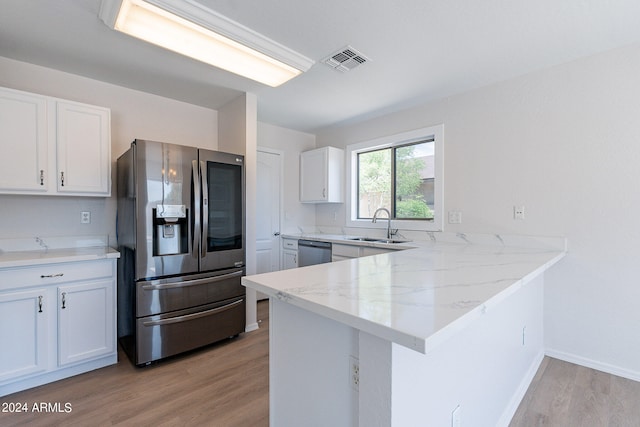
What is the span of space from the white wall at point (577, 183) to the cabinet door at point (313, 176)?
5.94 ft

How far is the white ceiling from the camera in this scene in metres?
1.69

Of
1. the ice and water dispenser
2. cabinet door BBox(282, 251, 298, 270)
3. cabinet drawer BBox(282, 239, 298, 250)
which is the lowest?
cabinet door BBox(282, 251, 298, 270)

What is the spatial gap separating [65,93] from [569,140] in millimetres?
4197

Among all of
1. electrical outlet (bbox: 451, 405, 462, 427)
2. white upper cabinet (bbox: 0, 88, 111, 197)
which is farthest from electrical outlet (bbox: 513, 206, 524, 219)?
white upper cabinet (bbox: 0, 88, 111, 197)

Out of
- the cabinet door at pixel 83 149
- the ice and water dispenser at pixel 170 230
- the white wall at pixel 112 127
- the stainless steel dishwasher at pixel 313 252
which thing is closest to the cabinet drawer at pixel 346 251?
the stainless steel dishwasher at pixel 313 252

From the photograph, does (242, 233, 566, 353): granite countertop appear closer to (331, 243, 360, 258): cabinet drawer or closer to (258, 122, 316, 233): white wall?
(331, 243, 360, 258): cabinet drawer

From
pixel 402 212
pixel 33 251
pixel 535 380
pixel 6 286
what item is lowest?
pixel 535 380

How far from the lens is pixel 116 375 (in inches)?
82.7

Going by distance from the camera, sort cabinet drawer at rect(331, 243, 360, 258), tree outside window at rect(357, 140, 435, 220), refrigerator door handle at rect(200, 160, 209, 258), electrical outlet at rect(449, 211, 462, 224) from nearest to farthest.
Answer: refrigerator door handle at rect(200, 160, 209, 258) < electrical outlet at rect(449, 211, 462, 224) < cabinet drawer at rect(331, 243, 360, 258) < tree outside window at rect(357, 140, 435, 220)

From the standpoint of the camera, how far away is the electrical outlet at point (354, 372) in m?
0.93

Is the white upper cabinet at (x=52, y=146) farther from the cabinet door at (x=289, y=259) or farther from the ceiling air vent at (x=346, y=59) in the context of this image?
the cabinet door at (x=289, y=259)

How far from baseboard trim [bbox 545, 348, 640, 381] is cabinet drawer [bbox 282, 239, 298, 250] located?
2.75m

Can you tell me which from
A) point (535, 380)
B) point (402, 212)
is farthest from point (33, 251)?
point (535, 380)

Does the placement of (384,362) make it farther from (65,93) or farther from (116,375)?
(65,93)
